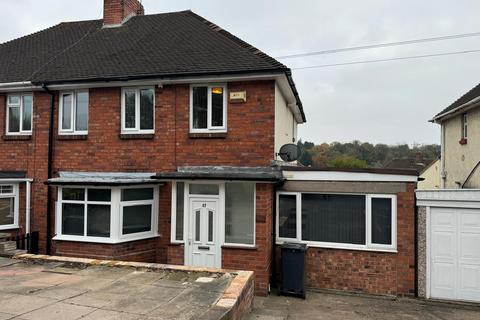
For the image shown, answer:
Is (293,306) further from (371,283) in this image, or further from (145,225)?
(145,225)

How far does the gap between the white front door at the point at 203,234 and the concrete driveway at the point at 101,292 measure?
6.89ft

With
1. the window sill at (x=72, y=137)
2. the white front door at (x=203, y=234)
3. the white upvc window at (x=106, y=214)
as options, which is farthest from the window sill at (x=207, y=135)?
the window sill at (x=72, y=137)

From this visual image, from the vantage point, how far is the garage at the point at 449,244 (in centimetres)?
759

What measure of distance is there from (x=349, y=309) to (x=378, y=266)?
143cm

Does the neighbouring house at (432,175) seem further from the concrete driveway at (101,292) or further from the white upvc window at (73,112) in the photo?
the concrete driveway at (101,292)

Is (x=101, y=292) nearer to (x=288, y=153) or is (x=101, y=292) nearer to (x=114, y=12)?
(x=288, y=153)

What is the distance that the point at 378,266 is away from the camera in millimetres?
8000

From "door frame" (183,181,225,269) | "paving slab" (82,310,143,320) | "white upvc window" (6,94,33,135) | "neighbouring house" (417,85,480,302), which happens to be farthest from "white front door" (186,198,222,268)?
"white upvc window" (6,94,33,135)

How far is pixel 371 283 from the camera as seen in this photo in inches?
316

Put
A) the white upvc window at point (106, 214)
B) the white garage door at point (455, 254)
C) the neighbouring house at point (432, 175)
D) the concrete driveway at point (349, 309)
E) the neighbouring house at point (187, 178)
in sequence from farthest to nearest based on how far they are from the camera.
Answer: the neighbouring house at point (432, 175)
the white upvc window at point (106, 214)
the neighbouring house at point (187, 178)
the white garage door at point (455, 254)
the concrete driveway at point (349, 309)

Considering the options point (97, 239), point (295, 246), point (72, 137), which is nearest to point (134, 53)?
point (72, 137)

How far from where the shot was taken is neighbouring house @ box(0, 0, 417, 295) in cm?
808

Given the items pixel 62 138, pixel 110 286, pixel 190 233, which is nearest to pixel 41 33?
pixel 62 138

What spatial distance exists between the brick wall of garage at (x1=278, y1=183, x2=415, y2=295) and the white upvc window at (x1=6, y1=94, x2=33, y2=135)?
9.04 meters
